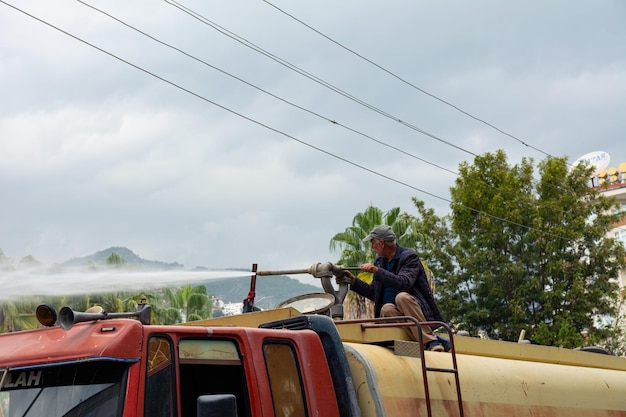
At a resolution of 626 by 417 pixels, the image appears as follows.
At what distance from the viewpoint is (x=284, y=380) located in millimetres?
5629

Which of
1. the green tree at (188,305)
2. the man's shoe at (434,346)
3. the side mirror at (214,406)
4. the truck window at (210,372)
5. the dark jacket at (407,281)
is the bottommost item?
the side mirror at (214,406)

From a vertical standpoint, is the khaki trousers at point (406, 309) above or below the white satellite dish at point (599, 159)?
below

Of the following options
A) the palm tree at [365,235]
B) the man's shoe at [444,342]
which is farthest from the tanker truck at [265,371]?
the palm tree at [365,235]

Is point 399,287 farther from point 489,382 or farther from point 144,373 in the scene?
point 144,373

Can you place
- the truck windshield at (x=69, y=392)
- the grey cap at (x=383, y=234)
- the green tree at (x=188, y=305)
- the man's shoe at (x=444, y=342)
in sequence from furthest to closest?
the green tree at (x=188, y=305) → the grey cap at (x=383, y=234) → the man's shoe at (x=444, y=342) → the truck windshield at (x=69, y=392)

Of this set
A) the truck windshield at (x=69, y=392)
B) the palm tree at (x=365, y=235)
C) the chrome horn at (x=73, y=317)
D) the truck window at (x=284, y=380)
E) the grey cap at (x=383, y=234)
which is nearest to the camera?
the truck windshield at (x=69, y=392)

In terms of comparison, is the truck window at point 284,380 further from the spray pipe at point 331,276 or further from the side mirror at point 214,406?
the spray pipe at point 331,276

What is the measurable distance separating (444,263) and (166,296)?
2593 cm

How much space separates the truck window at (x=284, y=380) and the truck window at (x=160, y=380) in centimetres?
76

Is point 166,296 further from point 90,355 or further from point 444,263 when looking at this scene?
point 90,355

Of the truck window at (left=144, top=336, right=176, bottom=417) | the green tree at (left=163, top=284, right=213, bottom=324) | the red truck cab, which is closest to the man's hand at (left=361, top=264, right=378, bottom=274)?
the red truck cab

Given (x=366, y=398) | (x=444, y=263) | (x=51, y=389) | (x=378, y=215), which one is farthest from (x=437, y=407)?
(x=444, y=263)

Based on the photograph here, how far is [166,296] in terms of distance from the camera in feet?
191

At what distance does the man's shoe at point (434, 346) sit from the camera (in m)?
7.20
